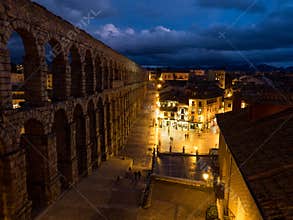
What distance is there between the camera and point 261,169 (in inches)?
284

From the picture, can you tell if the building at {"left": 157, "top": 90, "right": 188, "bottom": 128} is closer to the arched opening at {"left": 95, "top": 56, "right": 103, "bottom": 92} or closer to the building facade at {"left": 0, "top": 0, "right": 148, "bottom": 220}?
the arched opening at {"left": 95, "top": 56, "right": 103, "bottom": 92}

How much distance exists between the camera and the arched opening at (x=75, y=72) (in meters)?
21.1

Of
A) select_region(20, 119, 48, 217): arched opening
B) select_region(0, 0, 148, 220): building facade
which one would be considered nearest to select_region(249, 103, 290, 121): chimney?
select_region(0, 0, 148, 220): building facade

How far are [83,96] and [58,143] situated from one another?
497 centimetres

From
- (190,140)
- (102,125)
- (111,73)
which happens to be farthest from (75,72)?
(190,140)

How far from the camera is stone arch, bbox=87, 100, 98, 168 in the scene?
25.6 m

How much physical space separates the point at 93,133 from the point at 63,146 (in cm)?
671

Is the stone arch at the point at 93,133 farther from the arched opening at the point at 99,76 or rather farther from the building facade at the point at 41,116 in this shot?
the arched opening at the point at 99,76

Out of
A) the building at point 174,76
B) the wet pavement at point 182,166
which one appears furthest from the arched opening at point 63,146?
the building at point 174,76

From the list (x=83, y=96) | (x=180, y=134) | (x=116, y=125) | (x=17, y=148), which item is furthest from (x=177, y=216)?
(x=180, y=134)

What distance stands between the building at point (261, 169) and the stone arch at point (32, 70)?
1165 centimetres

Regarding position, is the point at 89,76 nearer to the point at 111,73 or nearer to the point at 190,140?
the point at 111,73

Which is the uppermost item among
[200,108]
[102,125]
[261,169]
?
[261,169]

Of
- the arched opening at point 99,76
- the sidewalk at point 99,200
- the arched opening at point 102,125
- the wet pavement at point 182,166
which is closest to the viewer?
the sidewalk at point 99,200
